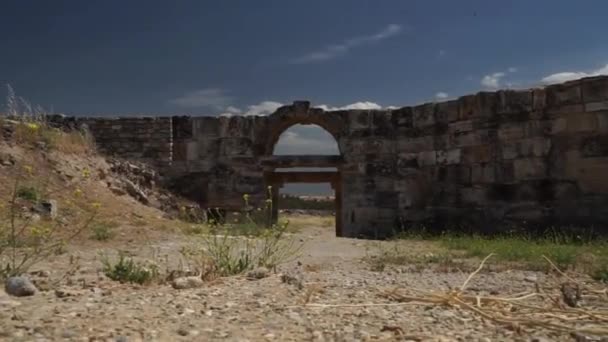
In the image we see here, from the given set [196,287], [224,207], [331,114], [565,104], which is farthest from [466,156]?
[196,287]

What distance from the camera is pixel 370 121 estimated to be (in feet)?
37.9

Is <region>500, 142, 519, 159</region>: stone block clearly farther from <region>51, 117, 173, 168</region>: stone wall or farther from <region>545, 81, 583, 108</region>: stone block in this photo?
<region>51, 117, 173, 168</region>: stone wall

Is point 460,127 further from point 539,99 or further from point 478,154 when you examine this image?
point 539,99

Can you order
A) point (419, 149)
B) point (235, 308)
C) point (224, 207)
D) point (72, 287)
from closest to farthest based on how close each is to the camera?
point (235, 308) → point (72, 287) → point (419, 149) → point (224, 207)

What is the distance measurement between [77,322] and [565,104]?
28.6 ft

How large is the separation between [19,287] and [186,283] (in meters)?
0.99

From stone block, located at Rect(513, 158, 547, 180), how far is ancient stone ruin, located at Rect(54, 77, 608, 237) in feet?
0.06

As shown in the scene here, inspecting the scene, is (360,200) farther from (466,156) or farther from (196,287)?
(196,287)

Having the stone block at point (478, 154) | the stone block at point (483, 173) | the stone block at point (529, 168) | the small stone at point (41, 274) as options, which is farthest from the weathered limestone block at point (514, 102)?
the small stone at point (41, 274)

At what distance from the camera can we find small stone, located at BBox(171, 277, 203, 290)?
3.52 metres

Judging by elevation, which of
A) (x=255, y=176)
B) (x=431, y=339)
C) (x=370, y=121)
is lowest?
(x=431, y=339)

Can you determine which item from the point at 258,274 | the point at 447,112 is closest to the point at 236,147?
the point at 447,112

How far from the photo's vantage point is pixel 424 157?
11.0m

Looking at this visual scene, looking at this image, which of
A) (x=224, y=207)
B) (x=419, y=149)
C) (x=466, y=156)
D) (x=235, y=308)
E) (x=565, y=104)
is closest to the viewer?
(x=235, y=308)
